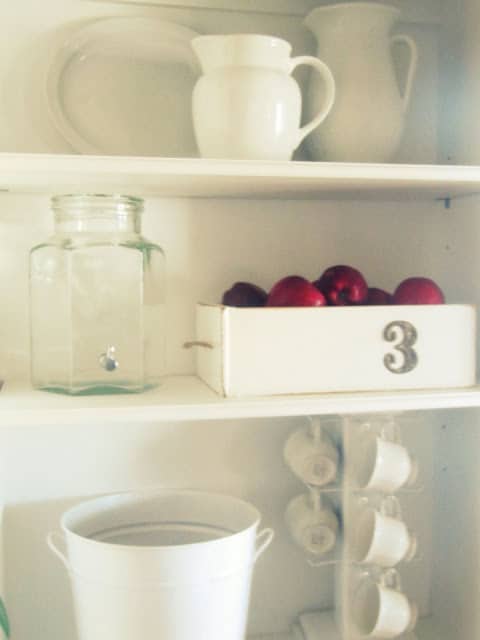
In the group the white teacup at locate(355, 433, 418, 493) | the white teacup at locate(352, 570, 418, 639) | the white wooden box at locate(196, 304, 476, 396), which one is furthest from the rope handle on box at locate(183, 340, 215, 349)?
the white teacup at locate(352, 570, 418, 639)

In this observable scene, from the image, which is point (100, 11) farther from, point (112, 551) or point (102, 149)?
point (112, 551)

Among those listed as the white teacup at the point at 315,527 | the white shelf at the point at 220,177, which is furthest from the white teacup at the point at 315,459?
the white shelf at the point at 220,177

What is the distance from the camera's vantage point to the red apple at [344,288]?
1043mm

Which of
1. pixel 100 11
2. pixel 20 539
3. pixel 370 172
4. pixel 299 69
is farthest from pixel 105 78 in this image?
pixel 20 539

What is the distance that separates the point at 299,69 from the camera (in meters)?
1.15

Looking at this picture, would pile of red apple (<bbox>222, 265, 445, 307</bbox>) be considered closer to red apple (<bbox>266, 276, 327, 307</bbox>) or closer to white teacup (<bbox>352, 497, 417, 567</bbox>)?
red apple (<bbox>266, 276, 327, 307</bbox>)

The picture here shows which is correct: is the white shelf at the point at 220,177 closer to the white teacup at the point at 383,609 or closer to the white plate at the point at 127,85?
the white plate at the point at 127,85

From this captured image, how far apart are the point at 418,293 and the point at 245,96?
359 mm

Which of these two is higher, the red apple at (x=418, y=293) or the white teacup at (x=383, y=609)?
the red apple at (x=418, y=293)

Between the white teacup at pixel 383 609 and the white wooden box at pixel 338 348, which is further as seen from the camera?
the white teacup at pixel 383 609

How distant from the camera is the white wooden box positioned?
0.95m

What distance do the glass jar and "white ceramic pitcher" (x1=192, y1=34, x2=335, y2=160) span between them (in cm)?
18

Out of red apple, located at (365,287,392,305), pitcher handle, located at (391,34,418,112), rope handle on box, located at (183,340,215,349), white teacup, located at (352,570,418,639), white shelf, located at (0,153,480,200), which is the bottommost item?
white teacup, located at (352,570,418,639)

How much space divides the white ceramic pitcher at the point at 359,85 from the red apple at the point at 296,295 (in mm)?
212
